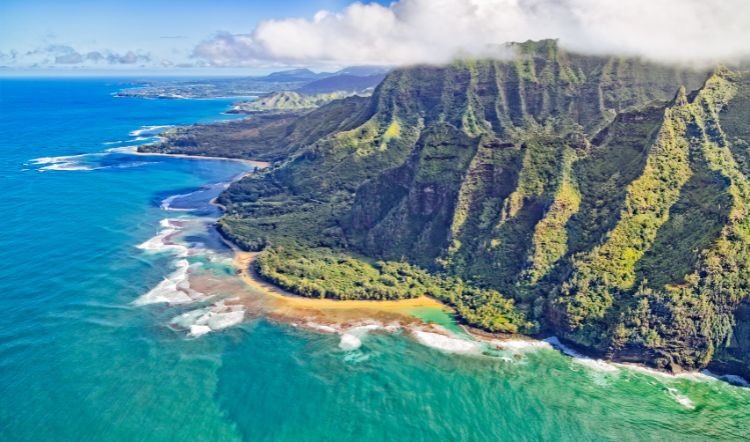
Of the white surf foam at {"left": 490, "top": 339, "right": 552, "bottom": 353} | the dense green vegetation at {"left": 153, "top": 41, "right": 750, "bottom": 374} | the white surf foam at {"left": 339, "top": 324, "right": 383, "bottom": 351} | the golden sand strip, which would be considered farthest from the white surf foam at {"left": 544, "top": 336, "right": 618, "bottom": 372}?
the white surf foam at {"left": 339, "top": 324, "right": 383, "bottom": 351}

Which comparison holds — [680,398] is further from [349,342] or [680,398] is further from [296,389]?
[296,389]

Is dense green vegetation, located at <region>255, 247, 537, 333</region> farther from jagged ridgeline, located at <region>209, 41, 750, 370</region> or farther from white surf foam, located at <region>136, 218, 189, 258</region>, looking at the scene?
white surf foam, located at <region>136, 218, 189, 258</region>

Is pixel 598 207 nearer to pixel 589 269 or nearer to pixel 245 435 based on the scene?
pixel 589 269

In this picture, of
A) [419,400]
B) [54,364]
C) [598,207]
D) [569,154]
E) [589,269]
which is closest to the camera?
[419,400]

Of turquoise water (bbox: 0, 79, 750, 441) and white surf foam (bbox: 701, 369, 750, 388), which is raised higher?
white surf foam (bbox: 701, 369, 750, 388)

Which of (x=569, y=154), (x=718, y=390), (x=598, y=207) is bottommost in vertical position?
(x=718, y=390)

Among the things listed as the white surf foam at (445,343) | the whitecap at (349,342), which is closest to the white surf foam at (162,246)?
the whitecap at (349,342)

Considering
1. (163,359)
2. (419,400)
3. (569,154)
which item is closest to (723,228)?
(569,154)

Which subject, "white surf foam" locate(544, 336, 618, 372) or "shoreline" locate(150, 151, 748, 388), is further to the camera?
"white surf foam" locate(544, 336, 618, 372)

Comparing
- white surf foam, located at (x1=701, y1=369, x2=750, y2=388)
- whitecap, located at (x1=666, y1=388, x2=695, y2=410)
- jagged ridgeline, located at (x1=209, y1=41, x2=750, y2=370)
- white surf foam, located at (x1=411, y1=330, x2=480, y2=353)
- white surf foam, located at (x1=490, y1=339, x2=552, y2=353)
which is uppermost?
jagged ridgeline, located at (x1=209, y1=41, x2=750, y2=370)
